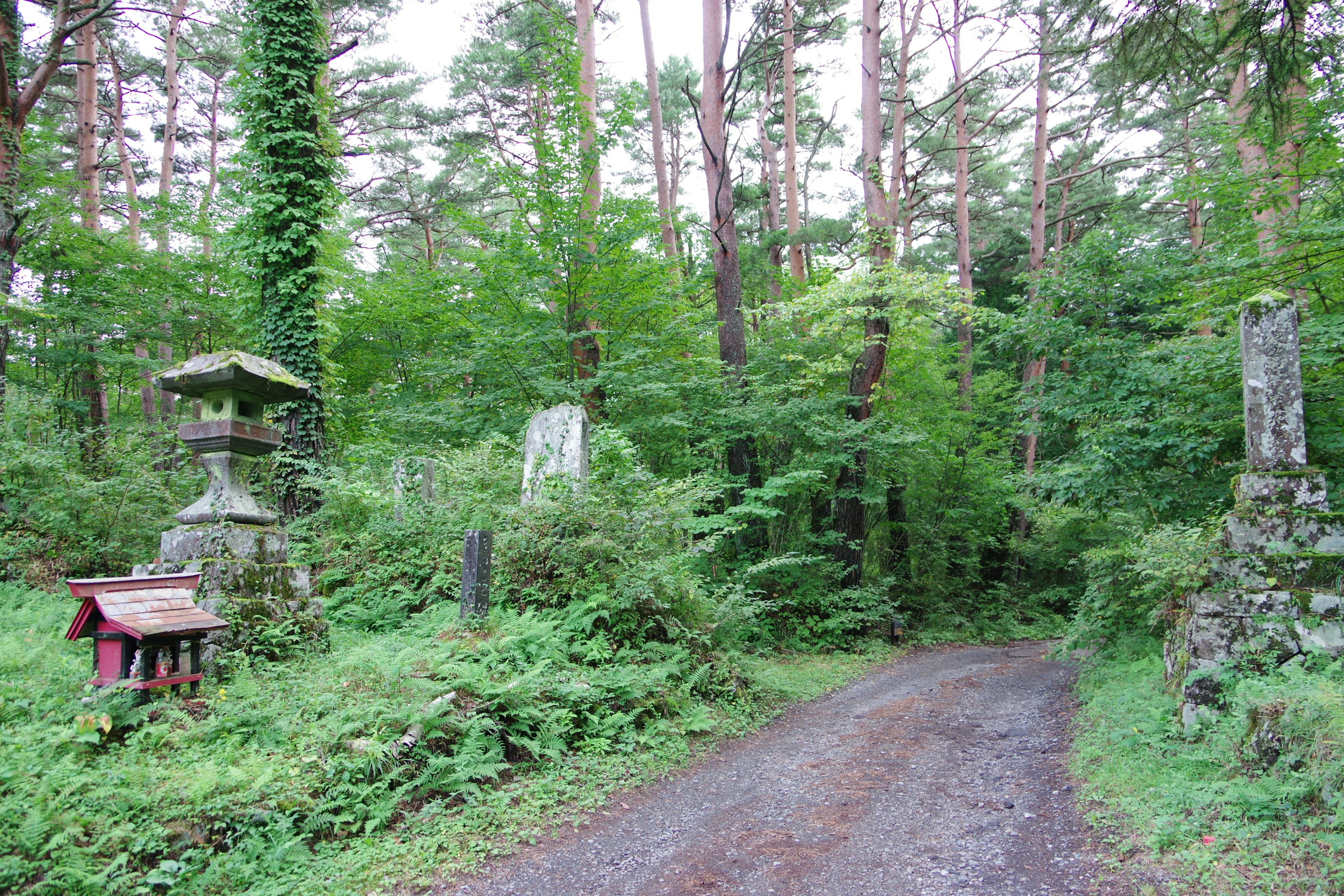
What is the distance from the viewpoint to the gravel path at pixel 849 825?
11.5ft

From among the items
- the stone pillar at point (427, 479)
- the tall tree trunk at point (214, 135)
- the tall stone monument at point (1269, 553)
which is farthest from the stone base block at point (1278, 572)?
the tall tree trunk at point (214, 135)

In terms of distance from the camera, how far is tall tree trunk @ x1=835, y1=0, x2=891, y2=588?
38.6 feet

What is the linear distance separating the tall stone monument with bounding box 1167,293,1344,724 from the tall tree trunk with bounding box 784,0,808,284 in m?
10.3

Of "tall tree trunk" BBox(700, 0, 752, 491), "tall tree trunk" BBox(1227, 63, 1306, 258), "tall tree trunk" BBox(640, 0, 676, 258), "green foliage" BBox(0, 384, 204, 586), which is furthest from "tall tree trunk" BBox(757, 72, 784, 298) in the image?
"green foliage" BBox(0, 384, 204, 586)

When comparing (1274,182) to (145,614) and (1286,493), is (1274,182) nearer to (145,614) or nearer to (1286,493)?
(1286,493)

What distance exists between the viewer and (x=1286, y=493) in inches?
209

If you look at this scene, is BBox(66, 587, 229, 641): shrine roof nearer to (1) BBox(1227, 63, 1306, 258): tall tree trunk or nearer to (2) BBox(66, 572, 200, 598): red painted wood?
(2) BBox(66, 572, 200, 598): red painted wood

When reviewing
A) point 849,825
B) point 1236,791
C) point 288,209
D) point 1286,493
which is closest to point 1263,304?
point 1286,493

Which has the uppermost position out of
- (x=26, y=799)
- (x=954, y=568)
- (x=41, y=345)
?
(x=41, y=345)

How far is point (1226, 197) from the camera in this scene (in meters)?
7.14

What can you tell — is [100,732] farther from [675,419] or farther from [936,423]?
[936,423]

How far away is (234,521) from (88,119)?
1417 centimetres

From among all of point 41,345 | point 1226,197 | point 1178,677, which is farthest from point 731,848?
point 41,345

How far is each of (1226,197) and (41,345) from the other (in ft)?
59.5
